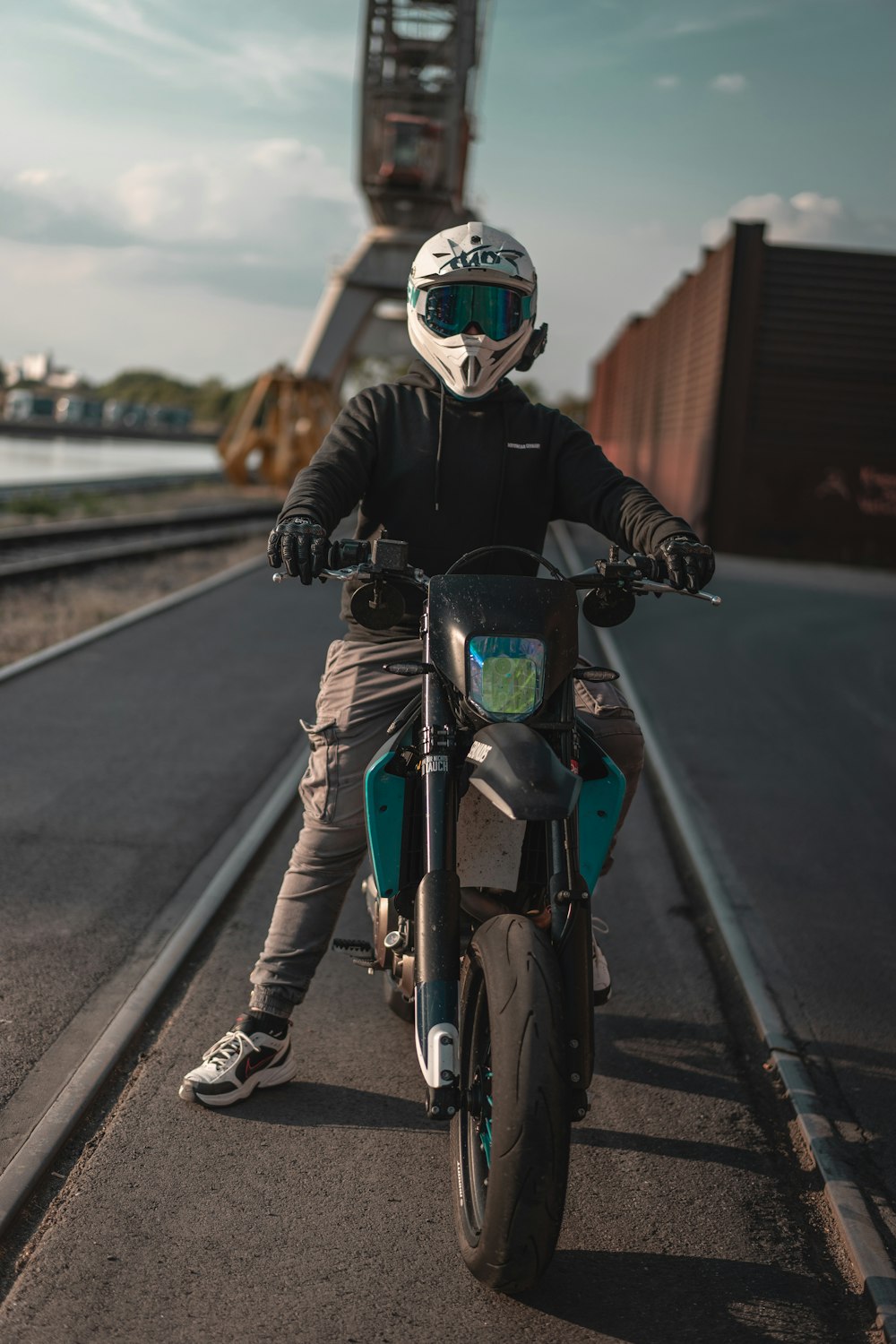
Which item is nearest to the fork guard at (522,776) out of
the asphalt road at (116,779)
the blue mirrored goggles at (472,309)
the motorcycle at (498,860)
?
the motorcycle at (498,860)

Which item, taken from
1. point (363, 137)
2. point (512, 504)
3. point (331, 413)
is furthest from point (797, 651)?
point (363, 137)

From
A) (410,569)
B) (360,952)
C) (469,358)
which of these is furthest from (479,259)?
(360,952)

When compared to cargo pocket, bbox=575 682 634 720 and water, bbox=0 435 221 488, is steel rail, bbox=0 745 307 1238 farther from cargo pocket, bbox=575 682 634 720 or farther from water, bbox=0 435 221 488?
water, bbox=0 435 221 488

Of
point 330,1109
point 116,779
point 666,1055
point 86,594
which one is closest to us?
point 330,1109

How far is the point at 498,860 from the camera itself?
3076 millimetres

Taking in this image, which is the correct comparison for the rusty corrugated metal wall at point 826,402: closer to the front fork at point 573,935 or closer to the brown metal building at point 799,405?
the brown metal building at point 799,405

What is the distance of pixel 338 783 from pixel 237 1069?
2.71 ft

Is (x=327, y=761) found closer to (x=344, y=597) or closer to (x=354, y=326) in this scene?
(x=344, y=597)

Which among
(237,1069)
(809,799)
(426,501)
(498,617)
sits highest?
(426,501)

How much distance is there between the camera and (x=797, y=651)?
13.1 meters

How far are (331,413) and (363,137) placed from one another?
795cm

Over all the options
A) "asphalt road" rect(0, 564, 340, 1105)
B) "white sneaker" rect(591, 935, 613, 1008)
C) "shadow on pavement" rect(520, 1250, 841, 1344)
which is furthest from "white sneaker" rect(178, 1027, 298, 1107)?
"shadow on pavement" rect(520, 1250, 841, 1344)

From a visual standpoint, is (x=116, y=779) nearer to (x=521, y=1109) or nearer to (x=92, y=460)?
(x=521, y=1109)

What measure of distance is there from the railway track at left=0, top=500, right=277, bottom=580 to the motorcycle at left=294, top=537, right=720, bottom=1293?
43.2 ft
